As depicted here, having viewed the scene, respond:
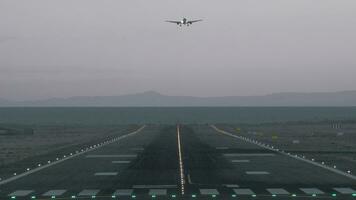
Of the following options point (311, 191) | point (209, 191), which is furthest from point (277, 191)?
point (209, 191)

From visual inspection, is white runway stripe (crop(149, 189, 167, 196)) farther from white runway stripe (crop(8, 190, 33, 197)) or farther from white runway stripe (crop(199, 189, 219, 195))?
white runway stripe (crop(8, 190, 33, 197))

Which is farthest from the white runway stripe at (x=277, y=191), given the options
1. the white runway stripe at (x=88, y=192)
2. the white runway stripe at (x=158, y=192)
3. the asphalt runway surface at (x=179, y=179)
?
the white runway stripe at (x=88, y=192)

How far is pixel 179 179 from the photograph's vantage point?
3738 centimetres

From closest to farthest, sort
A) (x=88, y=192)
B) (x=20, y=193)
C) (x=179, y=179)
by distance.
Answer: (x=20, y=193), (x=88, y=192), (x=179, y=179)

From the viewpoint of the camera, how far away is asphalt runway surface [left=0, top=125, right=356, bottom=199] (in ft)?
100

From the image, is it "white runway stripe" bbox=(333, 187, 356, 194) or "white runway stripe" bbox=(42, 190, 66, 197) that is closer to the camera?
"white runway stripe" bbox=(42, 190, 66, 197)

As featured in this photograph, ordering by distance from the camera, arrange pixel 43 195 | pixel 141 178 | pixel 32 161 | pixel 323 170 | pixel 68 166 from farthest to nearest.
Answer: pixel 32 161 < pixel 68 166 < pixel 323 170 < pixel 141 178 < pixel 43 195

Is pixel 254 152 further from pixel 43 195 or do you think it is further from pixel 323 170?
pixel 43 195

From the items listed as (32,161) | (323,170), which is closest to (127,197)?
(323,170)

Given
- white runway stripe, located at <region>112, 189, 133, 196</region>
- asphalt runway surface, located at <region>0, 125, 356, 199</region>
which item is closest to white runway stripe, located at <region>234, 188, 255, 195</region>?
asphalt runway surface, located at <region>0, 125, 356, 199</region>

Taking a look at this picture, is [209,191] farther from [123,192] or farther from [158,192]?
[123,192]

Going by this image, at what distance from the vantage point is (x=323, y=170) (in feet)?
143

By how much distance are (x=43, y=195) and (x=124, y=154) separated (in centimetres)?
2965

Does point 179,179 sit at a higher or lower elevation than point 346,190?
higher
